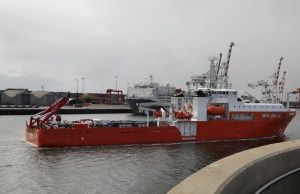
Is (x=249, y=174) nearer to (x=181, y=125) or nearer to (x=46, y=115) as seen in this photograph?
(x=181, y=125)

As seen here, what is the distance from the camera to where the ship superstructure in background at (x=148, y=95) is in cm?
7056

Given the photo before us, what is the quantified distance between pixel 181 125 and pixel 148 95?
4609 centimetres

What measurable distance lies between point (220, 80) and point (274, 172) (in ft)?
86.0

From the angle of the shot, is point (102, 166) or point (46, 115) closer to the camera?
point (102, 166)

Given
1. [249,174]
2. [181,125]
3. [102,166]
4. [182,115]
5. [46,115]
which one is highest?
[46,115]

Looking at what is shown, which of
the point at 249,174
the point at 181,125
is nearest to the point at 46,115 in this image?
the point at 181,125

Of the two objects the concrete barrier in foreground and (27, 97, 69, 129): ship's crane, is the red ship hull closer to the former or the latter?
(27, 97, 69, 129): ship's crane

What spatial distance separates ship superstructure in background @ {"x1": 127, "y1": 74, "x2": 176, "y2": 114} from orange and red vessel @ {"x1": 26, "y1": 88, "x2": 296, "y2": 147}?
122 ft

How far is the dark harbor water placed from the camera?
1528cm

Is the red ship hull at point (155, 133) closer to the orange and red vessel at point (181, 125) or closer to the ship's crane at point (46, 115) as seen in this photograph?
the orange and red vessel at point (181, 125)

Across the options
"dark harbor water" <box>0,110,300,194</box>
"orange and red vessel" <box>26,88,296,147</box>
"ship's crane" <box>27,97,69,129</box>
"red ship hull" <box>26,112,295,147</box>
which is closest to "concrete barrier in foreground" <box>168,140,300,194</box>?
"dark harbor water" <box>0,110,300,194</box>

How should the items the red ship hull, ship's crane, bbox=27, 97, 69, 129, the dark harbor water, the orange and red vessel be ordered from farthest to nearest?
ship's crane, bbox=27, 97, 69, 129, the orange and red vessel, the red ship hull, the dark harbor water

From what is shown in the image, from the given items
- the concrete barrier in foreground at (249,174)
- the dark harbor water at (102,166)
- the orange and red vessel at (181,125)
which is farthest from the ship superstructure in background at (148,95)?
the concrete barrier in foreground at (249,174)

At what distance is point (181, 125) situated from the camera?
2869 cm
